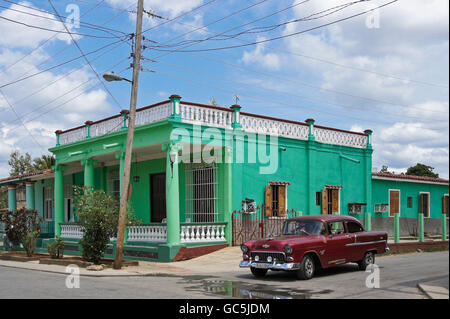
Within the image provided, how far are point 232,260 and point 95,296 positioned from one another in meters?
7.65

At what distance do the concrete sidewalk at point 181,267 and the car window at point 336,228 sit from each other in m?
3.36

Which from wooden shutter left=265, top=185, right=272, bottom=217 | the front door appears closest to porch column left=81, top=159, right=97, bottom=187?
the front door

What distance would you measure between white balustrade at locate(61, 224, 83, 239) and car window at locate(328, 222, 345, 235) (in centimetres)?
1286

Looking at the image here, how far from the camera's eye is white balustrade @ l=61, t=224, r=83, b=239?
22.3m

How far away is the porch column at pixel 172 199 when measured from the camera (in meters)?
17.3

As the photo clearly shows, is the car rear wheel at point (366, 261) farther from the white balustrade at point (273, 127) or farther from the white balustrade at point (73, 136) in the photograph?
the white balustrade at point (73, 136)

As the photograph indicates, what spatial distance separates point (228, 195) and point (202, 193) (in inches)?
64.3

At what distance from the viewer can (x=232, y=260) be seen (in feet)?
54.6

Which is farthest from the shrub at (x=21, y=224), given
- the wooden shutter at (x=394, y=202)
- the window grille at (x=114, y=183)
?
the wooden shutter at (x=394, y=202)

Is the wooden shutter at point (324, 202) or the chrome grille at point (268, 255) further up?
the wooden shutter at point (324, 202)

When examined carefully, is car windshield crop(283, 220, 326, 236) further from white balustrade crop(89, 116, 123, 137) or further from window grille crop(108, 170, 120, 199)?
window grille crop(108, 170, 120, 199)

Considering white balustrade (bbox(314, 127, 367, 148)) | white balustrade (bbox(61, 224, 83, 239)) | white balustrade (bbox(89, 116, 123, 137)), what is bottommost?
white balustrade (bbox(61, 224, 83, 239))
